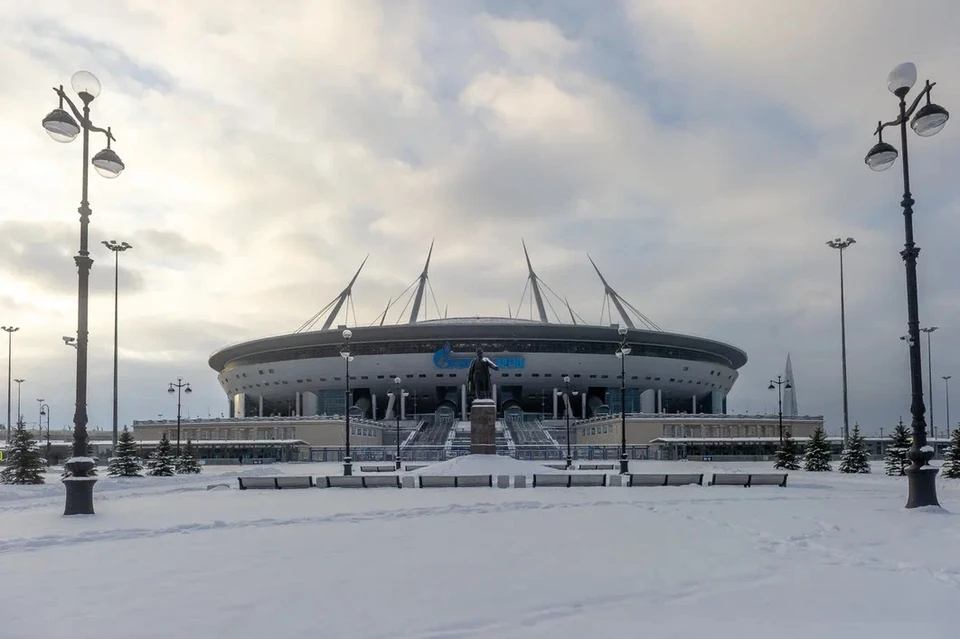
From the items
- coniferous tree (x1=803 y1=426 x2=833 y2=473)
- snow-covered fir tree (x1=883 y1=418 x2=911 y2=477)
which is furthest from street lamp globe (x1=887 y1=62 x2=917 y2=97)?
coniferous tree (x1=803 y1=426 x2=833 y2=473)

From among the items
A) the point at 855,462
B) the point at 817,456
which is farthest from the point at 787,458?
the point at 855,462

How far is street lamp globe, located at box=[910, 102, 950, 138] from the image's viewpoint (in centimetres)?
1612

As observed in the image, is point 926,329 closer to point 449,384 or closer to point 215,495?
point 449,384

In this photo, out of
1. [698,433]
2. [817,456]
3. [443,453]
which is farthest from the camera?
[698,433]

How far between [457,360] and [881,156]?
84.5 metres

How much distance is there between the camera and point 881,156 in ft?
55.7

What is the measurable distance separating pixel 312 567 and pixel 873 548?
850cm

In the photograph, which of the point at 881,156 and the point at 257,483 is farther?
the point at 257,483

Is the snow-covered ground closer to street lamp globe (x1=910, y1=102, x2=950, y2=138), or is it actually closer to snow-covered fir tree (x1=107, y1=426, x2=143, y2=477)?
street lamp globe (x1=910, y1=102, x2=950, y2=138)

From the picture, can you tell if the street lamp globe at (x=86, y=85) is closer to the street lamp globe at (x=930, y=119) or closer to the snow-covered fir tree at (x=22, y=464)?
the street lamp globe at (x=930, y=119)

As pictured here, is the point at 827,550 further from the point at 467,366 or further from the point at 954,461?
the point at 467,366

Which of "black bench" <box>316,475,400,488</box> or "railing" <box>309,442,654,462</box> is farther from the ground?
"black bench" <box>316,475,400,488</box>

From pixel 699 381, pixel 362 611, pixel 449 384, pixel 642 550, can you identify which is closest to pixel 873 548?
pixel 642 550

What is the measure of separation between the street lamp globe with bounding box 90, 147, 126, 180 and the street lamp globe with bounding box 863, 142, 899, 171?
17.3 m
